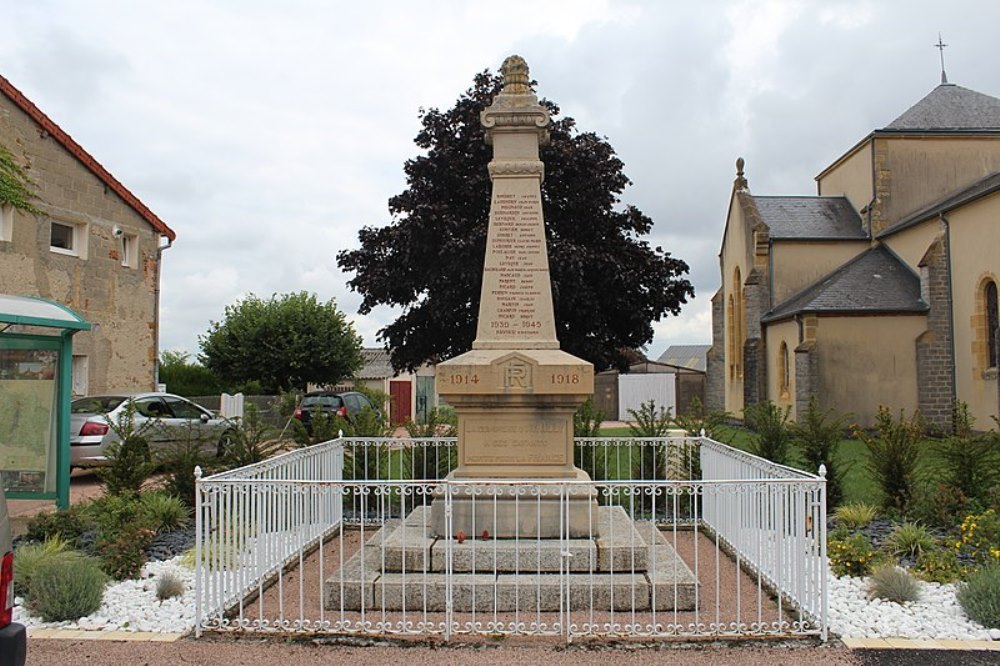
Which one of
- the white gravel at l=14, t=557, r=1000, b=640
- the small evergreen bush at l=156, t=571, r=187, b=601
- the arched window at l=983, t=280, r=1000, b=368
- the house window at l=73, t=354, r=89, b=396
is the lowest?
the white gravel at l=14, t=557, r=1000, b=640

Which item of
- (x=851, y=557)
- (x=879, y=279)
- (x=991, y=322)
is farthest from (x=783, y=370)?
(x=851, y=557)

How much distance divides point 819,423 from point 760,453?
95 centimetres

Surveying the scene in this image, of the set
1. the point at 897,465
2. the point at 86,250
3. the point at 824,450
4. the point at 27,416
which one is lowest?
the point at 897,465

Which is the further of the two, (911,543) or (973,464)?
(973,464)

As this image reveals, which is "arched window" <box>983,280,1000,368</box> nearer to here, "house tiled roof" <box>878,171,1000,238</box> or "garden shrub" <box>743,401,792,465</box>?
"house tiled roof" <box>878,171,1000,238</box>

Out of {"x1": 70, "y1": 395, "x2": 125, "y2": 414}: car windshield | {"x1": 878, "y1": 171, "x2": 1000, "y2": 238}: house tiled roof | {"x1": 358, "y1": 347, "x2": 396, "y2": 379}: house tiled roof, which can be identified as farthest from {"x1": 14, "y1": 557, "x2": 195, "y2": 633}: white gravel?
{"x1": 358, "y1": 347, "x2": 396, "y2": 379}: house tiled roof

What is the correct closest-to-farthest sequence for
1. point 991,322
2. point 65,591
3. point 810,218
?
point 65,591
point 991,322
point 810,218

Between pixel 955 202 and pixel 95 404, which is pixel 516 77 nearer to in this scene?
pixel 95 404

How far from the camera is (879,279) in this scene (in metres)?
25.3

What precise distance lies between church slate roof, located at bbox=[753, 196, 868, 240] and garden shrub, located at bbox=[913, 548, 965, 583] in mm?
23716

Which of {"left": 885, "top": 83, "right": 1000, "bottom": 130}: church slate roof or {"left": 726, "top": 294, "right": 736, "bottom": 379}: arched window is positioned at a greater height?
{"left": 885, "top": 83, "right": 1000, "bottom": 130}: church slate roof

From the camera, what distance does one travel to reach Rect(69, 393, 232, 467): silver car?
34.7 feet

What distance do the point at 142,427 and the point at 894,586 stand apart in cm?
813

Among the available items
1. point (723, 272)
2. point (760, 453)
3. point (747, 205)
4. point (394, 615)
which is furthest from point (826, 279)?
point (394, 615)
